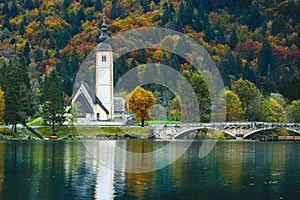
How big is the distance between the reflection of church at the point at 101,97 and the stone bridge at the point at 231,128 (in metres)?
14.3

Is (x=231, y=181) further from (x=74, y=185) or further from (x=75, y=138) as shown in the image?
(x=75, y=138)

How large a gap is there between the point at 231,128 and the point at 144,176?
49.4 m

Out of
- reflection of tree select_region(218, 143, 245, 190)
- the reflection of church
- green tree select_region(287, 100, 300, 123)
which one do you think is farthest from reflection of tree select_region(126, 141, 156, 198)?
green tree select_region(287, 100, 300, 123)

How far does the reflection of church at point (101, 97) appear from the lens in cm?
12106

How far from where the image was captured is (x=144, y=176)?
56.3 m

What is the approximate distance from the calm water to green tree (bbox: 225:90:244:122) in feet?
118

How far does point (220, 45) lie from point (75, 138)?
93.6 metres

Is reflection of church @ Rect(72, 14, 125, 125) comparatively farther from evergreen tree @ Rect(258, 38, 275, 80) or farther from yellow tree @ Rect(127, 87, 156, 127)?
evergreen tree @ Rect(258, 38, 275, 80)

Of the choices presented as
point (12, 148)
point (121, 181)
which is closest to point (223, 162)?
point (121, 181)

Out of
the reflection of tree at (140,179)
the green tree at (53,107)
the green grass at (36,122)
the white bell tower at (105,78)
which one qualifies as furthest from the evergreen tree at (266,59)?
the reflection of tree at (140,179)

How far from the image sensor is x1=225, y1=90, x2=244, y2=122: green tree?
116 meters

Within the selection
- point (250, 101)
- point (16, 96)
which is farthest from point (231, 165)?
point (250, 101)

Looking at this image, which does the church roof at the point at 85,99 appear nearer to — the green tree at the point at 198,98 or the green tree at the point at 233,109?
the green tree at the point at 198,98

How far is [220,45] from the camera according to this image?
643ft
